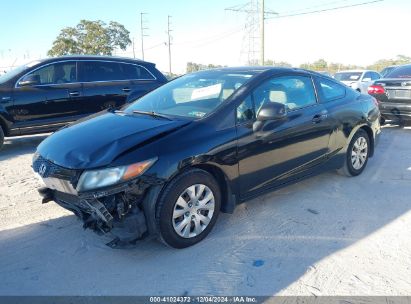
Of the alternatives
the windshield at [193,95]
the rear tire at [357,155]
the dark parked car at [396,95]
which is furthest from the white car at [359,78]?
the windshield at [193,95]

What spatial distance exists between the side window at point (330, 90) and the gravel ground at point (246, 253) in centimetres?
119

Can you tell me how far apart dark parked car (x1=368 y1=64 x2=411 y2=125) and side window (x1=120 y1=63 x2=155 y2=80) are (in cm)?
514

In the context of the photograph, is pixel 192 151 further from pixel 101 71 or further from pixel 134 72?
pixel 134 72

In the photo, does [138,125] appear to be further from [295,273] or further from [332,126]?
[332,126]

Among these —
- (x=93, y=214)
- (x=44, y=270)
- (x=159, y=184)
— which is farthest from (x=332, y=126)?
(x=44, y=270)

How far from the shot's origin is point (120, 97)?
7770mm

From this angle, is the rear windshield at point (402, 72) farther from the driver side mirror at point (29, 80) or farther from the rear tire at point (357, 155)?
the driver side mirror at point (29, 80)

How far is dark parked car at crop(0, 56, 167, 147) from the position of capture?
22.1 feet

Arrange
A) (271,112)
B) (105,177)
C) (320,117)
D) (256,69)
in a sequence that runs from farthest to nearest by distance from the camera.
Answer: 1. (320,117)
2. (256,69)
3. (271,112)
4. (105,177)

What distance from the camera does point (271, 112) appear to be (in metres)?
3.55

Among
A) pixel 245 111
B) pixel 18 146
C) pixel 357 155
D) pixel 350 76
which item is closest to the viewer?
pixel 245 111

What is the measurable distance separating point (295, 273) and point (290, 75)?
229cm

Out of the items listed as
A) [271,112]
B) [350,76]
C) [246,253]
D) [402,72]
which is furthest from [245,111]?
[350,76]

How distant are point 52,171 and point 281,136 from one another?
7.30 ft
